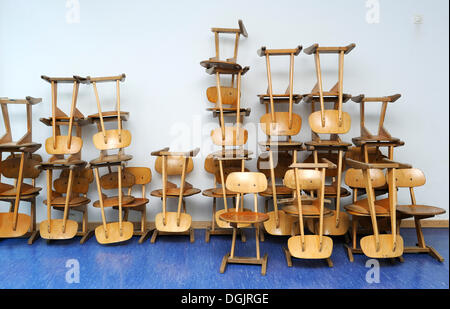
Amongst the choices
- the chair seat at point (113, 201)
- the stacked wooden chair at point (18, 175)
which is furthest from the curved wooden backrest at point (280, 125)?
the stacked wooden chair at point (18, 175)

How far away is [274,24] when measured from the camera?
182 inches

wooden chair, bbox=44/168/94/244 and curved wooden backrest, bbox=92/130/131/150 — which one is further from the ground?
curved wooden backrest, bbox=92/130/131/150

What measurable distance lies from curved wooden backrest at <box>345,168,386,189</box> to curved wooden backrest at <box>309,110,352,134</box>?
53 centimetres

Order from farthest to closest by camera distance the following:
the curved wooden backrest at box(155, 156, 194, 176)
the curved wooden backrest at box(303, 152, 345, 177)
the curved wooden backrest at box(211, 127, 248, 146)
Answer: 1. the curved wooden backrest at box(155, 156, 194, 176)
2. the curved wooden backrest at box(303, 152, 345, 177)
3. the curved wooden backrest at box(211, 127, 248, 146)

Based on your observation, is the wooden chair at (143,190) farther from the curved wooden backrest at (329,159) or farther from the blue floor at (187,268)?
the curved wooden backrest at (329,159)

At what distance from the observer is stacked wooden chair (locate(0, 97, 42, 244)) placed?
4.10 meters

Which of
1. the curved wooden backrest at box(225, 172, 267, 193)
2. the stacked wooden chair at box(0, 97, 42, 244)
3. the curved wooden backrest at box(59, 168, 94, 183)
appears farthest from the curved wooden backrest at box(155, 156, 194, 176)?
the stacked wooden chair at box(0, 97, 42, 244)

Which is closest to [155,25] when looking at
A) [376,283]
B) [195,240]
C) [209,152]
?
[209,152]

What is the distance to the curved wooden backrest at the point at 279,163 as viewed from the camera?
444 centimetres

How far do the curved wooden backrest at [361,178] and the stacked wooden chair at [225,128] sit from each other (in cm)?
123

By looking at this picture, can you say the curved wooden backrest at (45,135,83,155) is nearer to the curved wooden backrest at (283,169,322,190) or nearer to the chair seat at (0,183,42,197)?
the chair seat at (0,183,42,197)

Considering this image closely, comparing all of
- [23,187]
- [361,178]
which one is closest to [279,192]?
[361,178]

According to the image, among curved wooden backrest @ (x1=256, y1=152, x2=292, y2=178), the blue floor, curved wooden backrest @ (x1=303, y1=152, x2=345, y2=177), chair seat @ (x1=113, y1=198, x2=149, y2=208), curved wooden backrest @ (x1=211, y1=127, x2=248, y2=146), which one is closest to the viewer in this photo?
the blue floor
